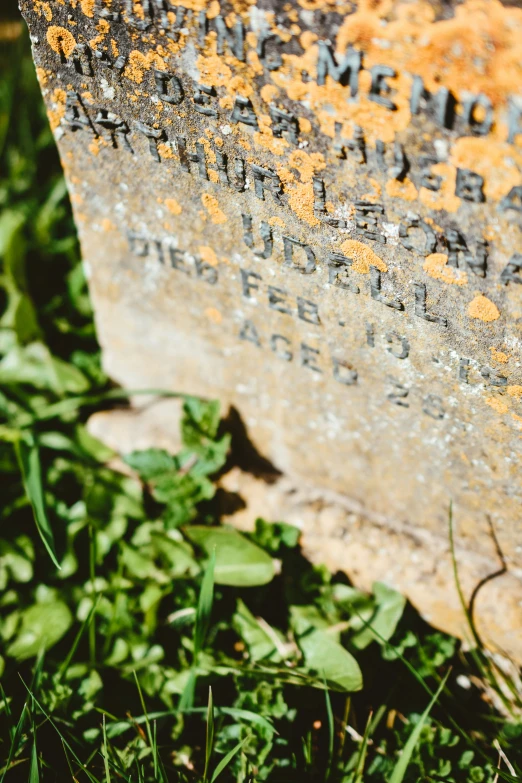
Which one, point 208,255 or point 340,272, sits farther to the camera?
point 208,255

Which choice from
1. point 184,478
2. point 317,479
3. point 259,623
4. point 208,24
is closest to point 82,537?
point 184,478

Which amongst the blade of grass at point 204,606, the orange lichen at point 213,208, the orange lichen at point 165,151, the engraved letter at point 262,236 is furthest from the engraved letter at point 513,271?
the blade of grass at point 204,606

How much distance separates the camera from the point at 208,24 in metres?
0.95

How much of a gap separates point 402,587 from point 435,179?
3.13ft

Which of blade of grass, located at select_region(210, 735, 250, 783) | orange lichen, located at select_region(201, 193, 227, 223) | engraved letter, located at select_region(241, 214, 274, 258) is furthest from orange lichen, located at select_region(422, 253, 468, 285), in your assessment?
blade of grass, located at select_region(210, 735, 250, 783)

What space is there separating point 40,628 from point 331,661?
68cm

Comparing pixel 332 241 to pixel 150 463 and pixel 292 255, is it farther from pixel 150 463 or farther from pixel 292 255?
pixel 150 463

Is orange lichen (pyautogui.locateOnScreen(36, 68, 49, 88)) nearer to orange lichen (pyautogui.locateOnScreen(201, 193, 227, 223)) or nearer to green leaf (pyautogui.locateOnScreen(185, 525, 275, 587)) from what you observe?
orange lichen (pyautogui.locateOnScreen(201, 193, 227, 223))

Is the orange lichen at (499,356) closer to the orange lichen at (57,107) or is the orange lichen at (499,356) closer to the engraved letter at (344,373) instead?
the engraved letter at (344,373)

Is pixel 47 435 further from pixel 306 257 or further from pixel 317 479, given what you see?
pixel 306 257

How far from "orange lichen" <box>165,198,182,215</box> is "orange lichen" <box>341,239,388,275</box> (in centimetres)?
38

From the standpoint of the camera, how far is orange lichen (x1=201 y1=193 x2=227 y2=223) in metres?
1.17

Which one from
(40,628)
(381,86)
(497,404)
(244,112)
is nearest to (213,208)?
(244,112)

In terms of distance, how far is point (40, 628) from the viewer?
139cm
